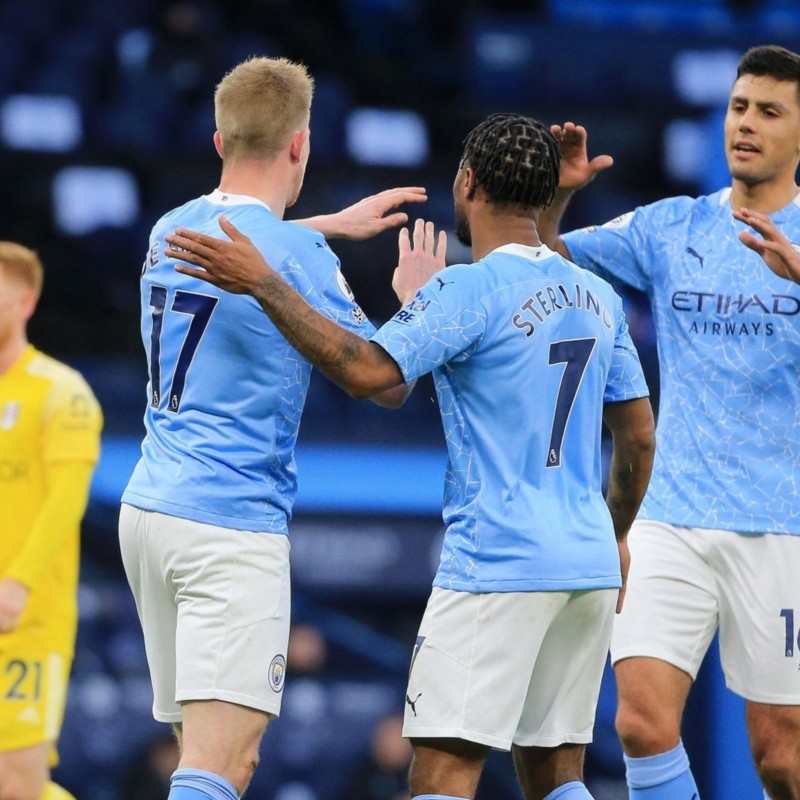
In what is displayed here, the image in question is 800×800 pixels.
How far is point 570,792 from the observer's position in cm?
411

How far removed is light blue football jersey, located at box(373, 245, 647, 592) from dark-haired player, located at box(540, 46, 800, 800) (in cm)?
85

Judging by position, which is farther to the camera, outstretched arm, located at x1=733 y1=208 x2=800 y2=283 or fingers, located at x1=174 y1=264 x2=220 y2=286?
outstretched arm, located at x1=733 y1=208 x2=800 y2=283

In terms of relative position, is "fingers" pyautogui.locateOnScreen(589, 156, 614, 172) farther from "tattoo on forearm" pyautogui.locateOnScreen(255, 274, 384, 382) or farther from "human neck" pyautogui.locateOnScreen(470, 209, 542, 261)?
"tattoo on forearm" pyautogui.locateOnScreen(255, 274, 384, 382)

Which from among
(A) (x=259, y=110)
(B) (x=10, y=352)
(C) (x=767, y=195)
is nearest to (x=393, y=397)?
(A) (x=259, y=110)

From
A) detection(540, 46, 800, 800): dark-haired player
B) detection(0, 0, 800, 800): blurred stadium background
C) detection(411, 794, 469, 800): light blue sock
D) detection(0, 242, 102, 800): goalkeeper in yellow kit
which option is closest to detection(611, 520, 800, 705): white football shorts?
detection(540, 46, 800, 800): dark-haired player

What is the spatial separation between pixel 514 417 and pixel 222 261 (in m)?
0.82

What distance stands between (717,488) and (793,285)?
67 centimetres

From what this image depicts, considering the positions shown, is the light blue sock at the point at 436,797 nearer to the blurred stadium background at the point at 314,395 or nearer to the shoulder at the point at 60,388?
the shoulder at the point at 60,388

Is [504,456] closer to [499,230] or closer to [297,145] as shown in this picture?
[499,230]

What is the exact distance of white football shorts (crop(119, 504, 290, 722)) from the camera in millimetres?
4070

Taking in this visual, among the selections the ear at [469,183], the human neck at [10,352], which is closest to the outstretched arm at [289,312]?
the ear at [469,183]

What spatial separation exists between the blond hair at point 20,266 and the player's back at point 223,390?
1.72m

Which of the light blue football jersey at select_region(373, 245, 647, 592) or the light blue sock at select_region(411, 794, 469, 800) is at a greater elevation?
the light blue football jersey at select_region(373, 245, 647, 592)

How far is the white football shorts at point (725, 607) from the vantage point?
482 centimetres
